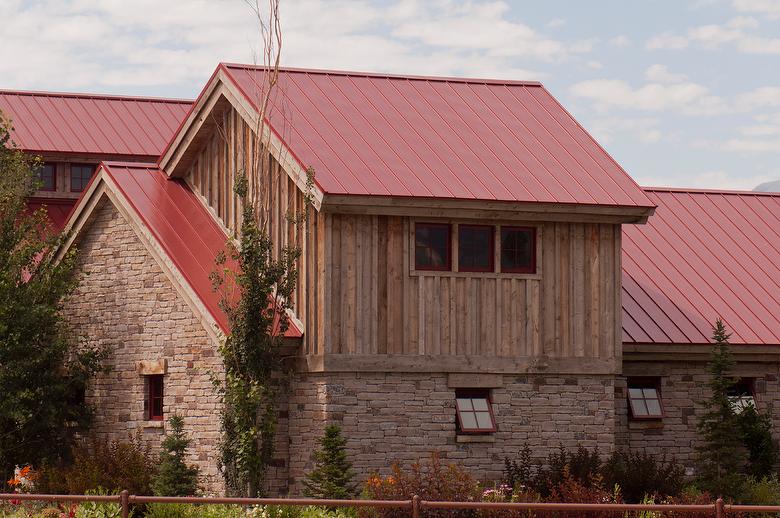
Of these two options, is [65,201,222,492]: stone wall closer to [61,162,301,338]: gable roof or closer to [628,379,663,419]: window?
[61,162,301,338]: gable roof

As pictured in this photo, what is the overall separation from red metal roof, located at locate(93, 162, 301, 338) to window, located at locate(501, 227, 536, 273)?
404cm

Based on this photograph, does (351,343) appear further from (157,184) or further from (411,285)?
(157,184)

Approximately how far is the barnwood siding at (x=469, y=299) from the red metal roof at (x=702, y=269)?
2.22 meters

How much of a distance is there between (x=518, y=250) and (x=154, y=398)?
7.76 m

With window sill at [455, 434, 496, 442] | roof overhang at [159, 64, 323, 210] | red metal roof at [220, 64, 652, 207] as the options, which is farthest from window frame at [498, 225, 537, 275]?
roof overhang at [159, 64, 323, 210]

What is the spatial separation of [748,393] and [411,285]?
8.70 m

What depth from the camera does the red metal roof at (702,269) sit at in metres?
29.6

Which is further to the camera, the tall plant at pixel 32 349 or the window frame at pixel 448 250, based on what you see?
the tall plant at pixel 32 349

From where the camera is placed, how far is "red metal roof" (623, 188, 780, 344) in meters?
29.6

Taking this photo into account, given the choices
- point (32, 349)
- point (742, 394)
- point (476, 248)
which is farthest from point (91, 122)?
point (742, 394)

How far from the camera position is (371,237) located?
25328mm

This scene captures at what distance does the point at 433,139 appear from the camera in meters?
27.7

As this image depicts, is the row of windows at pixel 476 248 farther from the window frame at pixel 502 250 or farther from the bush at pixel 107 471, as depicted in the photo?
the bush at pixel 107 471

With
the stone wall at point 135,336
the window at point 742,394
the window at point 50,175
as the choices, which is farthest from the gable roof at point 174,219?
the window at point 742,394
